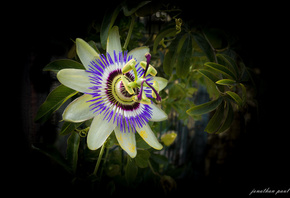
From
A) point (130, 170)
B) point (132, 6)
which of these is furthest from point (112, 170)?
A: point (132, 6)

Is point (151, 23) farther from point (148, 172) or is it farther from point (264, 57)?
point (148, 172)

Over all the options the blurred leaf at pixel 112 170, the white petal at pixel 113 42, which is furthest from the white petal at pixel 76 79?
the blurred leaf at pixel 112 170

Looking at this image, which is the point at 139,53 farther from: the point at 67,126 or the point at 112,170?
the point at 112,170

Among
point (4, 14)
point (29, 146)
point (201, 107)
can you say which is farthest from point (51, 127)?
point (201, 107)

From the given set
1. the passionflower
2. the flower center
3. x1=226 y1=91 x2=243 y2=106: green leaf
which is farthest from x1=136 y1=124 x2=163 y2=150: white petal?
x1=226 y1=91 x2=243 y2=106: green leaf

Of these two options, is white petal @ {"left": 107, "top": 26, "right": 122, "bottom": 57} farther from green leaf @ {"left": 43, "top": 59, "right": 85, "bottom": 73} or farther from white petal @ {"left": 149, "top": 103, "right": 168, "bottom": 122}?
white petal @ {"left": 149, "top": 103, "right": 168, "bottom": 122}

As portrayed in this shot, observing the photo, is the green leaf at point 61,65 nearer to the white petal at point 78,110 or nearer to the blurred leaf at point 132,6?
the white petal at point 78,110

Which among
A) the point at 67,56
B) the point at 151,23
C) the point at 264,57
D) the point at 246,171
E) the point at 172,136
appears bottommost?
the point at 246,171
